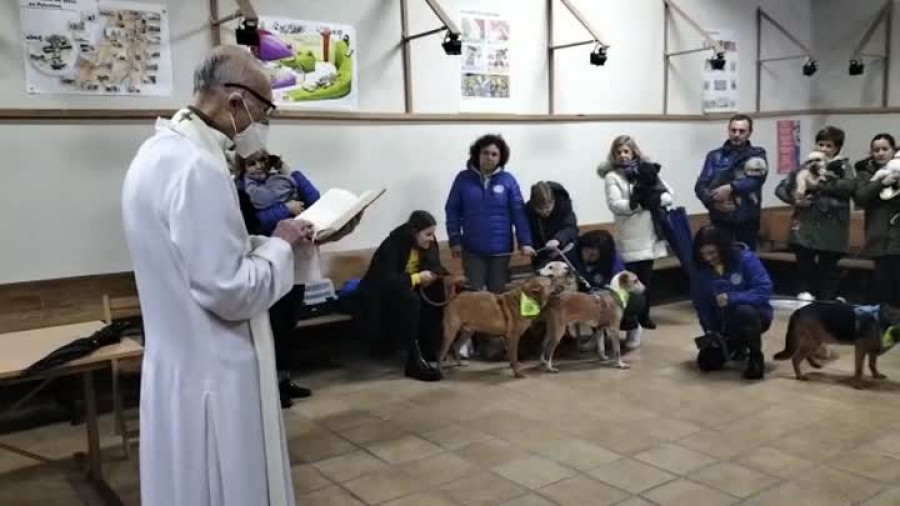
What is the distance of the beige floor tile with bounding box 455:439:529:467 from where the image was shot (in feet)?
10.7

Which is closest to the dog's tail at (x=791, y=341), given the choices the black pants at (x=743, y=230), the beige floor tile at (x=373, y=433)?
the black pants at (x=743, y=230)

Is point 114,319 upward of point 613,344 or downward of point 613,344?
upward

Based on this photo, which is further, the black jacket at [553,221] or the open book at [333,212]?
the black jacket at [553,221]

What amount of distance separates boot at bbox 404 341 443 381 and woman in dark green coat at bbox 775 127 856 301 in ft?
8.06

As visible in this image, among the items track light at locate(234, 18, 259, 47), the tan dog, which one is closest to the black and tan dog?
the tan dog

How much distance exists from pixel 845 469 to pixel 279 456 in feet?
7.64

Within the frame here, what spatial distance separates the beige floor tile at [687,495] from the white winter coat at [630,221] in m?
2.54

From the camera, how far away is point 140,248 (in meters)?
1.68

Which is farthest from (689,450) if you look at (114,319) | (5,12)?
(5,12)

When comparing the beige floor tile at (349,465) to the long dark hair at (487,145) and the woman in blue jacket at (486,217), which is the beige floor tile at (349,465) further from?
the long dark hair at (487,145)

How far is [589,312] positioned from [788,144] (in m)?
4.18

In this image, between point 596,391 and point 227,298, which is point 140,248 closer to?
point 227,298

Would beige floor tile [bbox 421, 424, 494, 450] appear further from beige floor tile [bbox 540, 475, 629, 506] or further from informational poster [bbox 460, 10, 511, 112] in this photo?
informational poster [bbox 460, 10, 511, 112]

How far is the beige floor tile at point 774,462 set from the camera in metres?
3.07
